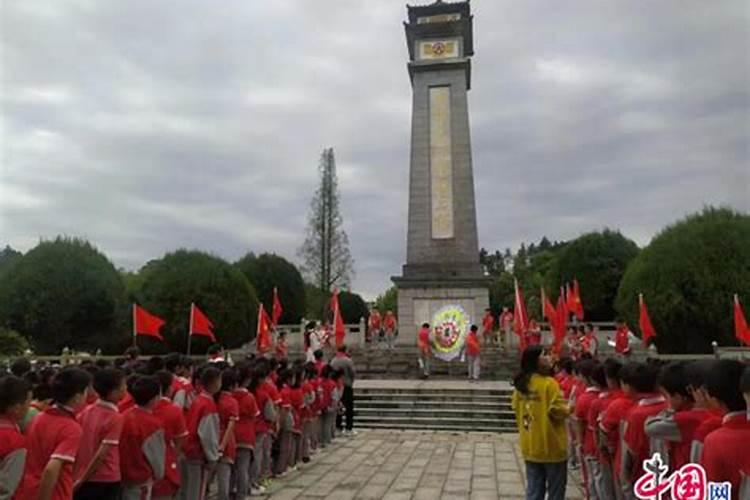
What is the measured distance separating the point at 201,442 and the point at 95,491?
59.1 inches

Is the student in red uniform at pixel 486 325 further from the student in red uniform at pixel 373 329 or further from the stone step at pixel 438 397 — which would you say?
the stone step at pixel 438 397

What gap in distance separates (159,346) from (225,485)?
24.6 meters

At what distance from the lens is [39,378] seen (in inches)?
232

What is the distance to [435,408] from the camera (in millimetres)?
15375

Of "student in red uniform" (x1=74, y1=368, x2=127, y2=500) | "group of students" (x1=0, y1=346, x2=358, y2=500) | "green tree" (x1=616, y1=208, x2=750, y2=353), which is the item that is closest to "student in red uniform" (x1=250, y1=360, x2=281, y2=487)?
"group of students" (x1=0, y1=346, x2=358, y2=500)

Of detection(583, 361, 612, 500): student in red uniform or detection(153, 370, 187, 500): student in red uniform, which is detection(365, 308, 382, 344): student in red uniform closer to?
detection(583, 361, 612, 500): student in red uniform

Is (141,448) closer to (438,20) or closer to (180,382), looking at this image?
(180,382)

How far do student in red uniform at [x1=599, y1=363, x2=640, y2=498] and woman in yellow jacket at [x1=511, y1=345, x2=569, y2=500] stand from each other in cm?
35

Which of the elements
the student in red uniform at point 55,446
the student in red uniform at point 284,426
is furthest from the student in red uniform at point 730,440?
the student in red uniform at point 284,426

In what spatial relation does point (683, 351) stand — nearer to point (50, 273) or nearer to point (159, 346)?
point (159, 346)

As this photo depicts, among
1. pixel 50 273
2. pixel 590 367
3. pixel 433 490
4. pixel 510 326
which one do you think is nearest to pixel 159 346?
pixel 50 273

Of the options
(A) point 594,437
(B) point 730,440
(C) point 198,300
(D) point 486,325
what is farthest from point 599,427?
(C) point 198,300

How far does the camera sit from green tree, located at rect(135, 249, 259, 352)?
29.9m

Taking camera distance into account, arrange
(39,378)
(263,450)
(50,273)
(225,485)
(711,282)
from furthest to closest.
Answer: (50,273), (711,282), (263,450), (225,485), (39,378)
